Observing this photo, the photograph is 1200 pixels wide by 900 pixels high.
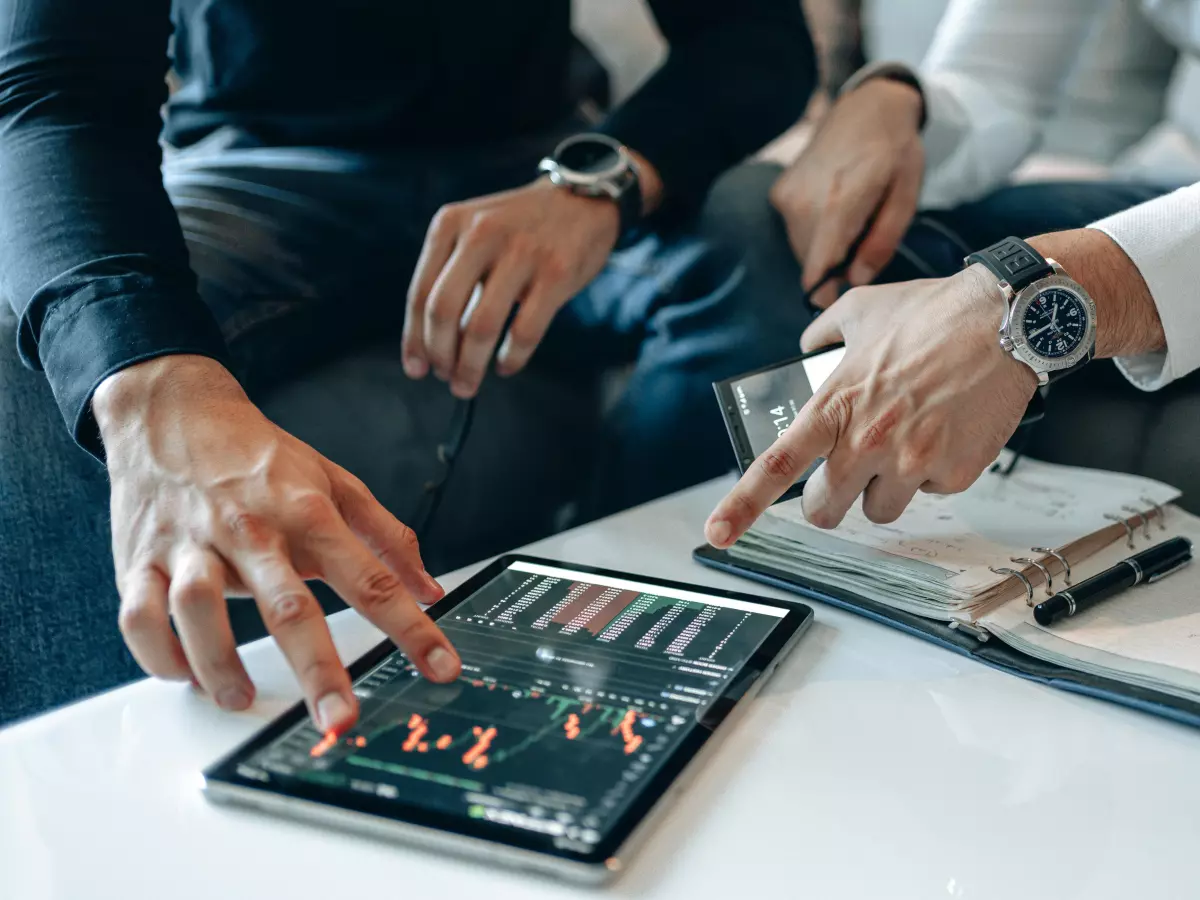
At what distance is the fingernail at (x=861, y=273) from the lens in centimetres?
91

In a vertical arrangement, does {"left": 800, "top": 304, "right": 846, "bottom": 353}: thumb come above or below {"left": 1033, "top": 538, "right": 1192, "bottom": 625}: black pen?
above

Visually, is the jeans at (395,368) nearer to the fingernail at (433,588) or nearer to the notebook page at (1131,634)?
the fingernail at (433,588)

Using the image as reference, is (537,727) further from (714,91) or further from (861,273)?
(714,91)

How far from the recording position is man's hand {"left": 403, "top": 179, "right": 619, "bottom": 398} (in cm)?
81

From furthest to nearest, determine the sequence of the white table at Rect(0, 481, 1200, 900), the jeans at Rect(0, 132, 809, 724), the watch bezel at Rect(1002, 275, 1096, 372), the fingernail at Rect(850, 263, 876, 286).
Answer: the fingernail at Rect(850, 263, 876, 286) → the jeans at Rect(0, 132, 809, 724) → the watch bezel at Rect(1002, 275, 1096, 372) → the white table at Rect(0, 481, 1200, 900)

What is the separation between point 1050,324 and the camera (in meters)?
0.62

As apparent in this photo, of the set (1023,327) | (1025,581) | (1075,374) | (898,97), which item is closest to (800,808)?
(1025,581)

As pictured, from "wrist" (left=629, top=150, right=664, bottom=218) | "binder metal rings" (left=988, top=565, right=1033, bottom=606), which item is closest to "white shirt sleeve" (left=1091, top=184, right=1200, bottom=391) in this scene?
"binder metal rings" (left=988, top=565, right=1033, bottom=606)

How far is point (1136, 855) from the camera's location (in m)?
0.42

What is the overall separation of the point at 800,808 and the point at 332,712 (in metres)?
0.22

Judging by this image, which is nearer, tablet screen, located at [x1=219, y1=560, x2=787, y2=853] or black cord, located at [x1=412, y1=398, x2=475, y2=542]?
tablet screen, located at [x1=219, y1=560, x2=787, y2=853]

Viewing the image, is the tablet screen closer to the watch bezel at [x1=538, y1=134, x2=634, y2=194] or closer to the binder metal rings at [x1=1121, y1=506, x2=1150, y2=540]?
the binder metal rings at [x1=1121, y1=506, x2=1150, y2=540]

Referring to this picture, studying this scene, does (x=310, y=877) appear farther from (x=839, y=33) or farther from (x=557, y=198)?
(x=839, y=33)

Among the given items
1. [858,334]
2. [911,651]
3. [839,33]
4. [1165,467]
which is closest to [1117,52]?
[839,33]
